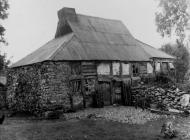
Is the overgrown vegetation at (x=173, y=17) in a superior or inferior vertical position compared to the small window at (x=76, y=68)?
superior

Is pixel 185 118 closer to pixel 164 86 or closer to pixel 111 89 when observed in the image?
pixel 164 86

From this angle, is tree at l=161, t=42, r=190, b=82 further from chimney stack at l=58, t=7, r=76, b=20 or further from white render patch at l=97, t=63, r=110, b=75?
chimney stack at l=58, t=7, r=76, b=20

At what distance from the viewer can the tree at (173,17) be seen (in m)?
21.4

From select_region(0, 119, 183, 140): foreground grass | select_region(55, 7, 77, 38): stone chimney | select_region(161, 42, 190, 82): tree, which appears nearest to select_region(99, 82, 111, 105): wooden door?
select_region(55, 7, 77, 38): stone chimney

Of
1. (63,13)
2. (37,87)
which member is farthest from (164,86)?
(63,13)

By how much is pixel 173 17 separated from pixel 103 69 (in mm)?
8643

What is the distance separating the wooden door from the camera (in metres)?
21.2

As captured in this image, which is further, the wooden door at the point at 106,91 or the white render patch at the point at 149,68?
the white render patch at the point at 149,68

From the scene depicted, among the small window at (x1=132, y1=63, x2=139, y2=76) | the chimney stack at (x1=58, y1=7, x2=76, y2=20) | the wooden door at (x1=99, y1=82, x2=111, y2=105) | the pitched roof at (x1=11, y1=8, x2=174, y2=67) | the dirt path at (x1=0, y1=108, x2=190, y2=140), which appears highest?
the chimney stack at (x1=58, y1=7, x2=76, y2=20)

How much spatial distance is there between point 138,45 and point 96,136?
18.6m

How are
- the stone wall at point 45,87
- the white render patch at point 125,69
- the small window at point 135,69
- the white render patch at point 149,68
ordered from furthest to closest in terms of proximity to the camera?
the white render patch at point 149,68 < the small window at point 135,69 < the white render patch at point 125,69 < the stone wall at point 45,87

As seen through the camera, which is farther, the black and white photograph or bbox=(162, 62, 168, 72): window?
bbox=(162, 62, 168, 72): window

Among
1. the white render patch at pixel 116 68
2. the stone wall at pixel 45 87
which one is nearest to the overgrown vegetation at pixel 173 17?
the white render patch at pixel 116 68

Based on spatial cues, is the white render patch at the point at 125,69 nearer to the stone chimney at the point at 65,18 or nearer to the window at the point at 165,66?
the window at the point at 165,66
